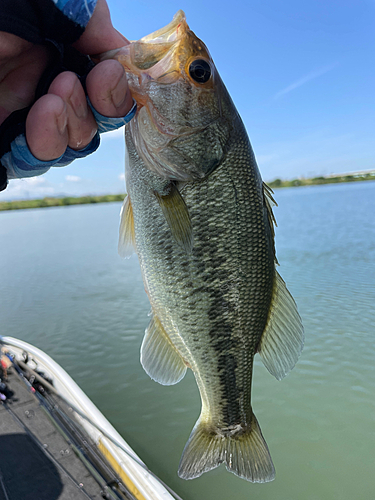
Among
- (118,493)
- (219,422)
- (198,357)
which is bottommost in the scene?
(118,493)

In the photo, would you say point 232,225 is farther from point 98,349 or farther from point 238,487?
point 98,349

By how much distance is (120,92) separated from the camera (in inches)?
50.4

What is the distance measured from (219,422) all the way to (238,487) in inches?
181

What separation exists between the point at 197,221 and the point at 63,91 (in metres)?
0.75

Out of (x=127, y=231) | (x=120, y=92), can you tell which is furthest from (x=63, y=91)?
(x=127, y=231)

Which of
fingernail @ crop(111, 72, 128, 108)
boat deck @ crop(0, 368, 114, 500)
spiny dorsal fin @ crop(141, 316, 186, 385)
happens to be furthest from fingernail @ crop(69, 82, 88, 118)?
boat deck @ crop(0, 368, 114, 500)

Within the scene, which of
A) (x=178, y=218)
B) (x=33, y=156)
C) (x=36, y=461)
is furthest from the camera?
(x=36, y=461)

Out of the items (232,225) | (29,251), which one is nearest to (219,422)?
(232,225)

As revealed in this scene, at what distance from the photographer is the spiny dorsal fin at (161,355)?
1.80 m

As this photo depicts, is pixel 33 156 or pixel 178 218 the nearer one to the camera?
pixel 33 156

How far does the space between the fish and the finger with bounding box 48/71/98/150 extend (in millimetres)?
294

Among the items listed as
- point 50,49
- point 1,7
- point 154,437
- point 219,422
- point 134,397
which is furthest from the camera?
point 134,397

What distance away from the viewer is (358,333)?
9.46 metres

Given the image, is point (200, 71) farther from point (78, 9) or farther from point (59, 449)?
point (59, 449)
